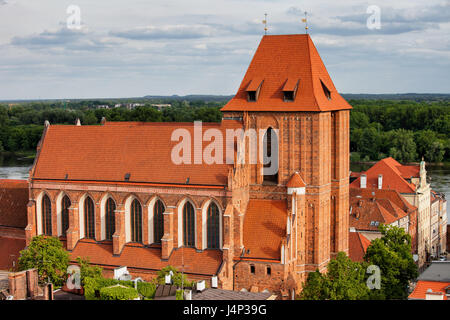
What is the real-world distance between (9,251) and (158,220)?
576 inches

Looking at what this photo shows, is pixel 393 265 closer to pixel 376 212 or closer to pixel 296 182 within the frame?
pixel 296 182

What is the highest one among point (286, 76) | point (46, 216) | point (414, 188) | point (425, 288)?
point (286, 76)

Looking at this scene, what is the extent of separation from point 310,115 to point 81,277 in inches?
774

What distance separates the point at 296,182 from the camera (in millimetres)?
47938

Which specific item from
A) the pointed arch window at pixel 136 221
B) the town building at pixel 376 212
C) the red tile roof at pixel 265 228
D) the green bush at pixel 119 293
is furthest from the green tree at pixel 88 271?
the town building at pixel 376 212

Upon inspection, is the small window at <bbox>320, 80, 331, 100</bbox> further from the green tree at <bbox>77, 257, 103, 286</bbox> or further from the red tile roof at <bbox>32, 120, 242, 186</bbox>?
the green tree at <bbox>77, 257, 103, 286</bbox>

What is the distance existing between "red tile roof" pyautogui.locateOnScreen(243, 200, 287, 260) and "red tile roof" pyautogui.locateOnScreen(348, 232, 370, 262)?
11452 mm

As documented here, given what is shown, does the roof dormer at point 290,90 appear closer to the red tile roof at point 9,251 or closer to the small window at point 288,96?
the small window at point 288,96

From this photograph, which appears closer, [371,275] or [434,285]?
[434,285]

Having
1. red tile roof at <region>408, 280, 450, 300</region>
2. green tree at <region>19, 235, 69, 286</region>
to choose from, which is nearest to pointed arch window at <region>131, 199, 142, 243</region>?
green tree at <region>19, 235, 69, 286</region>

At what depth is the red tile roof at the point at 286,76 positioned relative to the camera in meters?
49.0

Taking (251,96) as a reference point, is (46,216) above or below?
below

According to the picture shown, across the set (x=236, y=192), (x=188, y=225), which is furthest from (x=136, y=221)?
(x=236, y=192)
